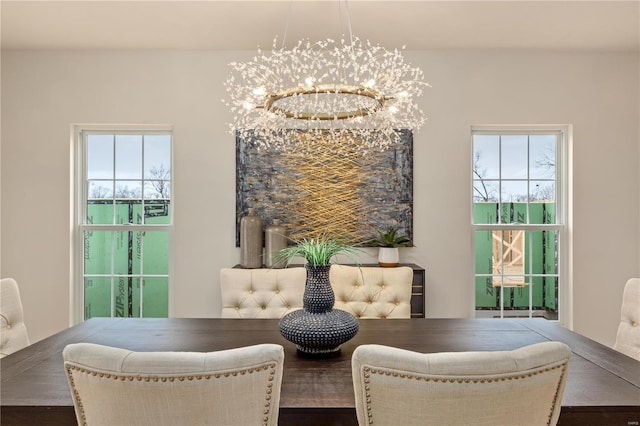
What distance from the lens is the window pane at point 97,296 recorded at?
312cm

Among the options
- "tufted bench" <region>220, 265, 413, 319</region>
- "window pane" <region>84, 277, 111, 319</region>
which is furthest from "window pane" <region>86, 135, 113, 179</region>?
"tufted bench" <region>220, 265, 413, 319</region>

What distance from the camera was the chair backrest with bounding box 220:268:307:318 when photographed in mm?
2213

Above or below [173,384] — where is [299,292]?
below

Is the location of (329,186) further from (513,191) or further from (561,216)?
(561,216)

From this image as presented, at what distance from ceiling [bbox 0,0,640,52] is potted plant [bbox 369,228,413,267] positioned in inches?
55.8

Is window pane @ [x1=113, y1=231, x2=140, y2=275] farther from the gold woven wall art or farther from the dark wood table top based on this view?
the dark wood table top

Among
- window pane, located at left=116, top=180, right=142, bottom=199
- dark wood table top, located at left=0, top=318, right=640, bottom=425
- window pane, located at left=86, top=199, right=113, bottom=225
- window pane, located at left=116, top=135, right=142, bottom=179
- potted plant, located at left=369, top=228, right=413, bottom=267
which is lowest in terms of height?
dark wood table top, located at left=0, top=318, right=640, bottom=425

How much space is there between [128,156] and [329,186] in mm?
1640

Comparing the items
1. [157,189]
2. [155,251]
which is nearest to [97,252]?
[155,251]

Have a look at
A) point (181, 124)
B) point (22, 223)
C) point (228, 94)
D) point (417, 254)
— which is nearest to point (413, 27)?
point (228, 94)

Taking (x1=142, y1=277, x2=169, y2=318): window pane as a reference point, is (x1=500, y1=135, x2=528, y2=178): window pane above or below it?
above

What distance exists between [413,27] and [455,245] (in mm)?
1614

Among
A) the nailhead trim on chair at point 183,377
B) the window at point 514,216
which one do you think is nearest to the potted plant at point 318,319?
the nailhead trim on chair at point 183,377

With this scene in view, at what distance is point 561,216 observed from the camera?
10.2 ft
